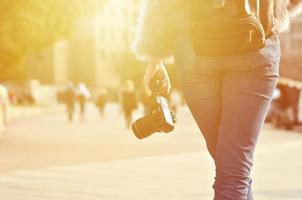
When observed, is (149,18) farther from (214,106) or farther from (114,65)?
(114,65)

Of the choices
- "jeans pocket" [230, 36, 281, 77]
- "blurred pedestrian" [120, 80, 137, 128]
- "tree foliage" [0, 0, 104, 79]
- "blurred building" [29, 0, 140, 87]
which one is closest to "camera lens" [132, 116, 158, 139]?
"jeans pocket" [230, 36, 281, 77]

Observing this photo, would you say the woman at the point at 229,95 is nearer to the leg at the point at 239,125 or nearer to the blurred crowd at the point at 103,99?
the leg at the point at 239,125

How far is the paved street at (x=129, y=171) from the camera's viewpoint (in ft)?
→ 28.1

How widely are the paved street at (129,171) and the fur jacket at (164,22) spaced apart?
4164 millimetres

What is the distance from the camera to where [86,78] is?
3720 inches

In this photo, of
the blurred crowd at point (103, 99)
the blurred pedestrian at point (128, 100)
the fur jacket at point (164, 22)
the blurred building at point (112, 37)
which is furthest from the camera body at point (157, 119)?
the blurred building at point (112, 37)

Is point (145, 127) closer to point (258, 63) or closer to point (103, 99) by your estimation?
point (258, 63)

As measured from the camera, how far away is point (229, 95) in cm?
354

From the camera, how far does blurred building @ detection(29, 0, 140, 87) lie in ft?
296

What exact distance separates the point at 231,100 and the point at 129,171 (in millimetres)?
7974

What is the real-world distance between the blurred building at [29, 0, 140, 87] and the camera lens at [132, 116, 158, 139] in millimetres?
83418

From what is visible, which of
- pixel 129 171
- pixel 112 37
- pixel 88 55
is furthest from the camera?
pixel 112 37

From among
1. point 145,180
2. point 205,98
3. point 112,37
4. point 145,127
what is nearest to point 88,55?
point 112,37

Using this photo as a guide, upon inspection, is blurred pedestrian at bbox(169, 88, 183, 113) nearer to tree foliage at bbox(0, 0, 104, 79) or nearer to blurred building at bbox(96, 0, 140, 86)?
tree foliage at bbox(0, 0, 104, 79)
